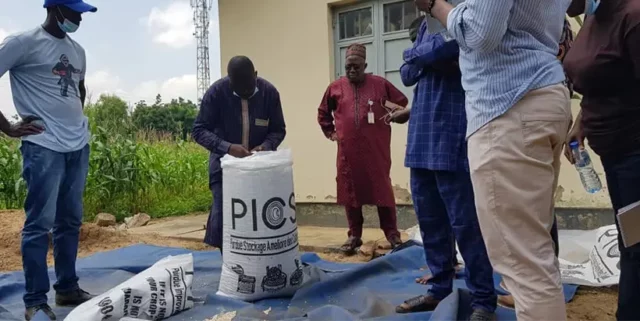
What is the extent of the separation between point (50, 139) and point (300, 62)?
11.3ft

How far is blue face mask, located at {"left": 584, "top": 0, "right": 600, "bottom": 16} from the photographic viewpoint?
6.25ft

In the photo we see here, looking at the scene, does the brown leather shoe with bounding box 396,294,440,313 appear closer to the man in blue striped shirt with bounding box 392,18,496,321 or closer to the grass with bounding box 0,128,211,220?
the man in blue striped shirt with bounding box 392,18,496,321

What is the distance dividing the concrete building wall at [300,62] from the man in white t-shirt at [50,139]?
2996mm

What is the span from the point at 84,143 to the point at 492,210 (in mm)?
2567

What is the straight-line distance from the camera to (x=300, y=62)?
607 centimetres

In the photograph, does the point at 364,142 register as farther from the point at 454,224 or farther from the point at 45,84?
the point at 45,84

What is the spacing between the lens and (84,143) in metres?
3.31

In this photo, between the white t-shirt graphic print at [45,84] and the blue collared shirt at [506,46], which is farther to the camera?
the white t-shirt graphic print at [45,84]

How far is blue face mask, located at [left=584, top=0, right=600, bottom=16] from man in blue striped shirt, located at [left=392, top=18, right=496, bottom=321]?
572 mm

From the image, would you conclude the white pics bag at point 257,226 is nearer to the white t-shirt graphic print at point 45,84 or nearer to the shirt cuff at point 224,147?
the shirt cuff at point 224,147


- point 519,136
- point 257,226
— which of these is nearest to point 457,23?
point 519,136

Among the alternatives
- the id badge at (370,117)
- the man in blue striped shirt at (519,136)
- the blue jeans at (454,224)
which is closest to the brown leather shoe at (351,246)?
the id badge at (370,117)

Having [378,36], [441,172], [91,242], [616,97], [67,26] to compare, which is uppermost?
[378,36]

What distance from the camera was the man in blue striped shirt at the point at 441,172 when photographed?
2520 mm
